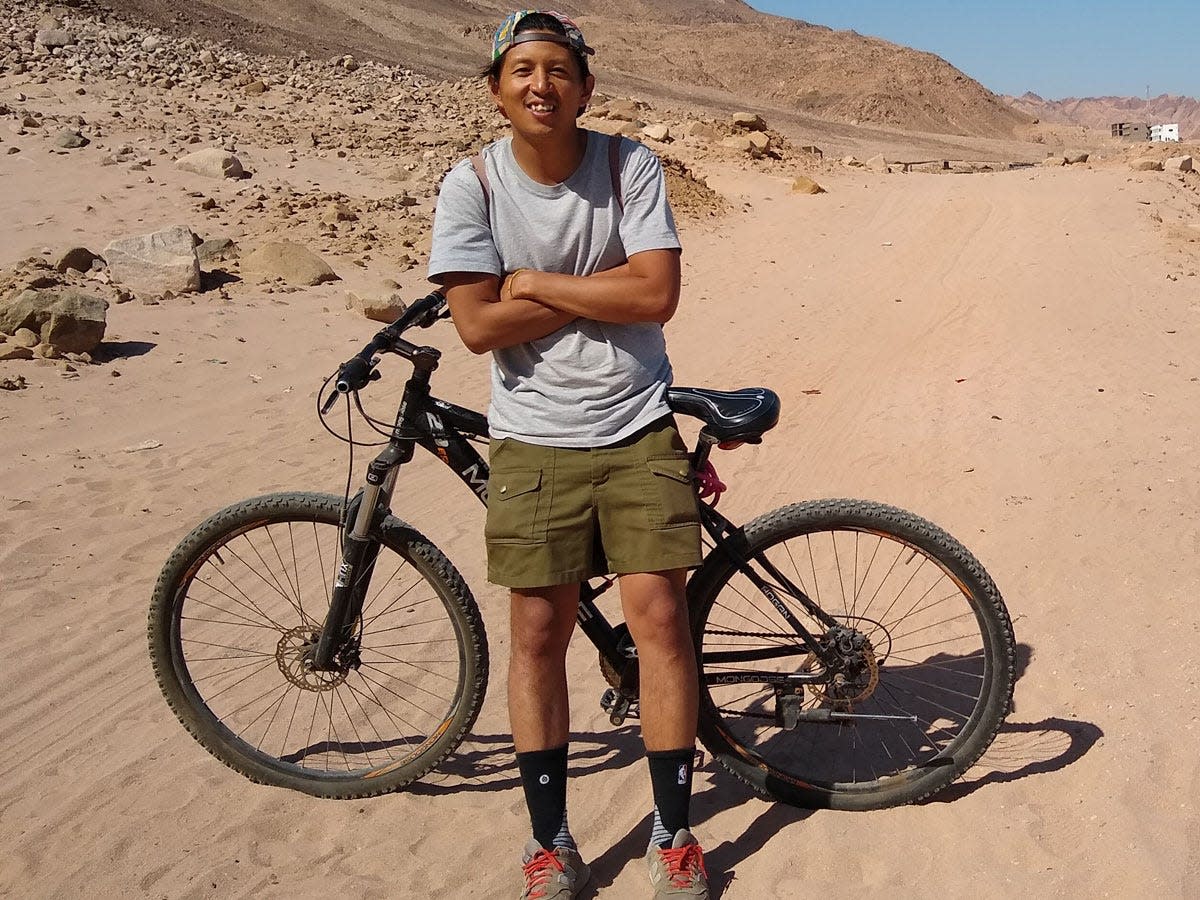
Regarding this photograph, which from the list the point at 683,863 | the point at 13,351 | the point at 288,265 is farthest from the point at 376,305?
the point at 683,863

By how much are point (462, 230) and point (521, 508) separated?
0.68 m

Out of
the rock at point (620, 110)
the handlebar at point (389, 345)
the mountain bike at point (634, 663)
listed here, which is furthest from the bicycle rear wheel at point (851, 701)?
the rock at point (620, 110)

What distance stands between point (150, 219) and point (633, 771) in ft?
37.7

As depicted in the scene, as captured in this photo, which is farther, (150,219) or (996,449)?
(150,219)

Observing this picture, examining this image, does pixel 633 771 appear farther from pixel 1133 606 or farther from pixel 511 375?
pixel 1133 606

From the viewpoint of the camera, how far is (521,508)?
2.87m

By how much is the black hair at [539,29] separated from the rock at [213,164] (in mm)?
12968

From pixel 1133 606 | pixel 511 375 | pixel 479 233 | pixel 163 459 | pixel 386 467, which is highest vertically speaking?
pixel 479 233

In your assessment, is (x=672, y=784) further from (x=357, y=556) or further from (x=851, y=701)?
(x=357, y=556)

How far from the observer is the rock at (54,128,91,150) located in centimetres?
1556

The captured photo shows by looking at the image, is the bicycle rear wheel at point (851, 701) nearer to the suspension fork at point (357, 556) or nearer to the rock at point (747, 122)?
the suspension fork at point (357, 556)

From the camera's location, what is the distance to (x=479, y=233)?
110 inches

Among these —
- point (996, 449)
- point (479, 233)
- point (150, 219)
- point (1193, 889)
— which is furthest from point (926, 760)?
point (150, 219)

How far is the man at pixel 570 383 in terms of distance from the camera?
2.75m
